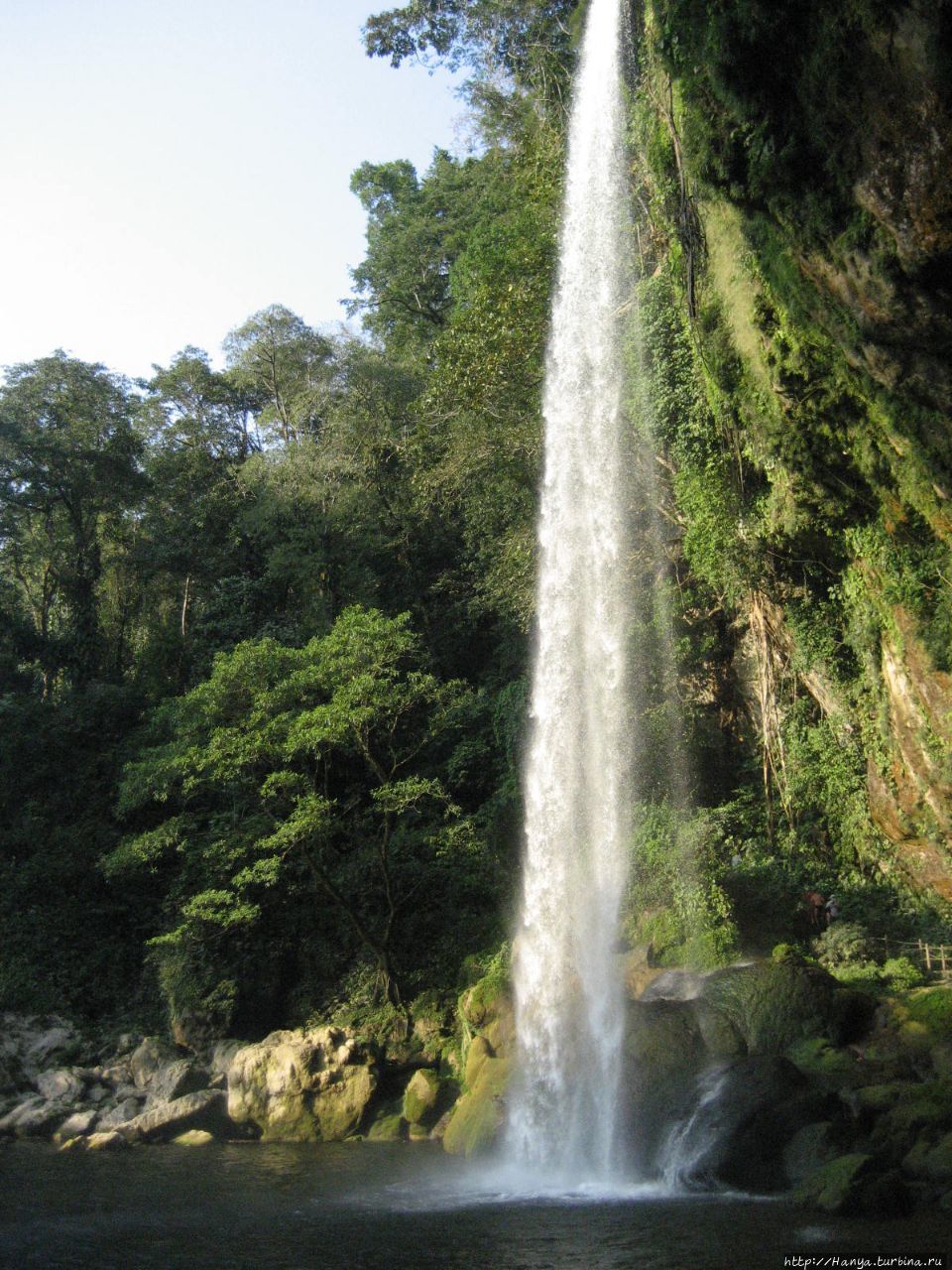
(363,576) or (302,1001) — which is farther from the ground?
(363,576)

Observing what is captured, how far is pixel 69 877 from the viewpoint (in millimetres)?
24703

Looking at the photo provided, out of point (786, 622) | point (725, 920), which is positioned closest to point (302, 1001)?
point (725, 920)

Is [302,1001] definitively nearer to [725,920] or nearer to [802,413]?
[725,920]

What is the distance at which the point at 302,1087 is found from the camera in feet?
56.2

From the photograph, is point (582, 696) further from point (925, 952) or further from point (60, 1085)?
point (60, 1085)

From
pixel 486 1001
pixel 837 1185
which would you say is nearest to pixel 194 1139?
pixel 486 1001

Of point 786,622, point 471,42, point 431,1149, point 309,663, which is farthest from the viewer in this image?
point 471,42

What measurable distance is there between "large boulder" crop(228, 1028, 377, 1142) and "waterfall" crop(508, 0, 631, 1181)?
129 inches

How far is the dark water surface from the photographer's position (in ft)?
29.0

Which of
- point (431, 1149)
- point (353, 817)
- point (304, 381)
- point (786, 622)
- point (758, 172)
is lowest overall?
point (431, 1149)

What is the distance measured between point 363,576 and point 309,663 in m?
9.23

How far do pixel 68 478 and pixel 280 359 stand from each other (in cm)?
739

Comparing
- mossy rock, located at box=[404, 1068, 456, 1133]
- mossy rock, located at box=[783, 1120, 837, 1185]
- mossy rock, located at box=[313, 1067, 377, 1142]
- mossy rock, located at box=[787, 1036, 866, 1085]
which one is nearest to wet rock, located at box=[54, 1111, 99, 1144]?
mossy rock, located at box=[313, 1067, 377, 1142]

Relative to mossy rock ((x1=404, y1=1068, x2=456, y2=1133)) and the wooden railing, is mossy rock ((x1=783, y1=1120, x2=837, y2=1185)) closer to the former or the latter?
the wooden railing
